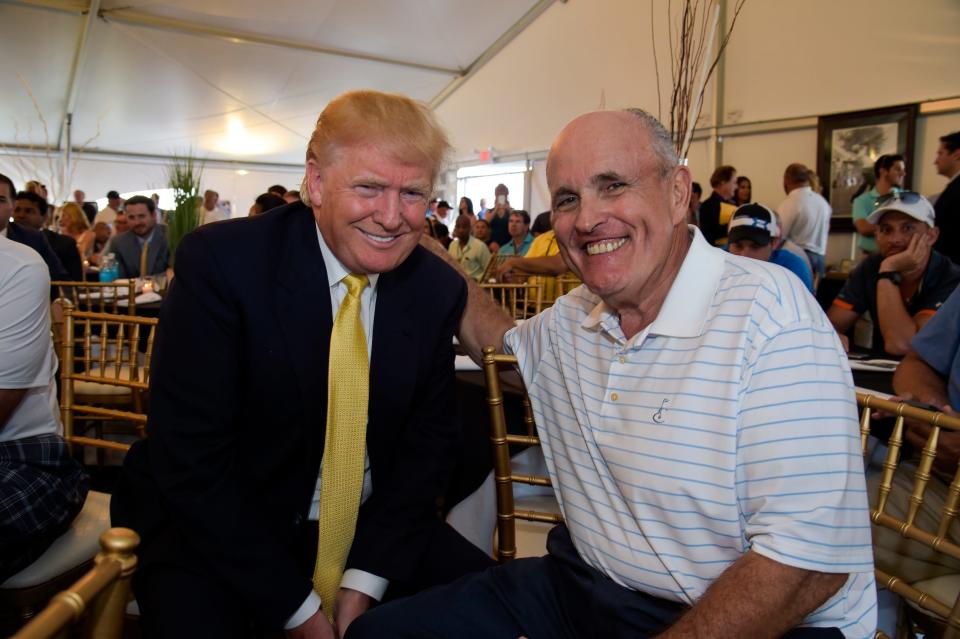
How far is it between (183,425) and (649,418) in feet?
2.78

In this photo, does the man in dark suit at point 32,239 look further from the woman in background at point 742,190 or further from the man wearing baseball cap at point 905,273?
the woman in background at point 742,190

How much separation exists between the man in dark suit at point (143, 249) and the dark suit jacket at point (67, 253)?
0.35m

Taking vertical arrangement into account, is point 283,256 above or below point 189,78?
below

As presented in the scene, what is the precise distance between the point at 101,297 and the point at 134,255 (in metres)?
1.94

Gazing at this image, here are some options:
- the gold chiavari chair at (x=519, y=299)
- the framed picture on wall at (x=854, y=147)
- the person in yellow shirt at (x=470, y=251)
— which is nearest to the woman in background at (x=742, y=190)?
the framed picture on wall at (x=854, y=147)

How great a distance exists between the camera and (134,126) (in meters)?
12.5

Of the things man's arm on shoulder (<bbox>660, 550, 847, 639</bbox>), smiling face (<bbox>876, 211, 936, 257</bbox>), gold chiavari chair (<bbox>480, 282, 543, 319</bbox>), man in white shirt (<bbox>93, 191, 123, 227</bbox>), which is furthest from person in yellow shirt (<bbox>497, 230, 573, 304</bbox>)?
man in white shirt (<bbox>93, 191, 123, 227</bbox>)

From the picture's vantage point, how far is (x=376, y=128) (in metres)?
1.21

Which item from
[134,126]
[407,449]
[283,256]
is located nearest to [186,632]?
[407,449]

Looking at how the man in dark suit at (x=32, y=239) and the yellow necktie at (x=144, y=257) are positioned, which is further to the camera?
the yellow necktie at (x=144, y=257)

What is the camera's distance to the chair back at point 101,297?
353 centimetres

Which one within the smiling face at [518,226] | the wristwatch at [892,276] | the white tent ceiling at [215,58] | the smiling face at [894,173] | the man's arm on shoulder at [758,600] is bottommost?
the man's arm on shoulder at [758,600]

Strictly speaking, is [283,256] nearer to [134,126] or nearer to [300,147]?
[134,126]

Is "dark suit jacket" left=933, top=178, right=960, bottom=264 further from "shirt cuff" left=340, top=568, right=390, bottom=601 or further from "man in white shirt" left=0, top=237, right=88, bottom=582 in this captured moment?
"man in white shirt" left=0, top=237, right=88, bottom=582
